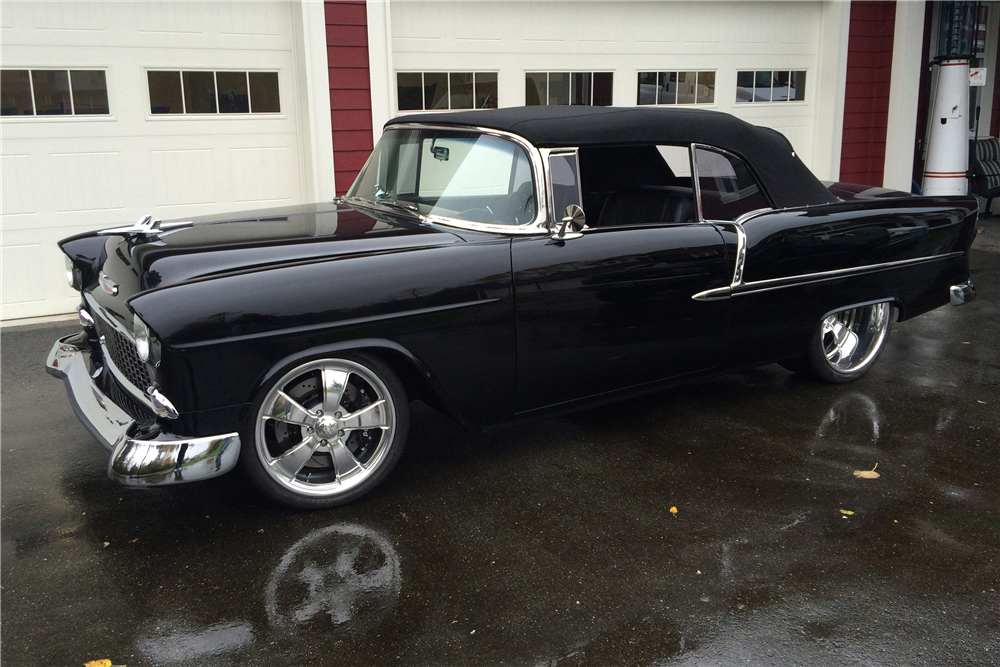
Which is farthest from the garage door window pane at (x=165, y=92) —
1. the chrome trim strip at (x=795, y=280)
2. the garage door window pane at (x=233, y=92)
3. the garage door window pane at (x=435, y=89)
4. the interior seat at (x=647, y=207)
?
the chrome trim strip at (x=795, y=280)

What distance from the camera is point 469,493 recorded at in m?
3.60

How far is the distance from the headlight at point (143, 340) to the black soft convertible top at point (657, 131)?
71.4 inches

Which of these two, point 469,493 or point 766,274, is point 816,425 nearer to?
point 766,274

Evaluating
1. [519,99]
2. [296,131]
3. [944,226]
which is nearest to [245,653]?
[944,226]

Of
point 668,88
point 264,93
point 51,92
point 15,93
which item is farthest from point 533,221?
point 668,88

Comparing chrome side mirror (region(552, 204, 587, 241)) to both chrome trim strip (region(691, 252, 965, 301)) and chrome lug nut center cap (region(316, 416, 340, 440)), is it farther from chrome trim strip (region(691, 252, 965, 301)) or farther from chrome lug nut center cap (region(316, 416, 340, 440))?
chrome lug nut center cap (region(316, 416, 340, 440))

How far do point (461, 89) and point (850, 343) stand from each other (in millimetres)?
4676

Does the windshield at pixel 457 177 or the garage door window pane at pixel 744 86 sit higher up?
the garage door window pane at pixel 744 86

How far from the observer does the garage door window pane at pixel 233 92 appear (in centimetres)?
727

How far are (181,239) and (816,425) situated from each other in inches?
129

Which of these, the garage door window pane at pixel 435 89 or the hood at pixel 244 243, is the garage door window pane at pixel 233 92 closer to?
the garage door window pane at pixel 435 89

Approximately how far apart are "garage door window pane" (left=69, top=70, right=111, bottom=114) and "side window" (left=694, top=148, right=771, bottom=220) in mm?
5110

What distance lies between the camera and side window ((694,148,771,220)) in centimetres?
Result: 424

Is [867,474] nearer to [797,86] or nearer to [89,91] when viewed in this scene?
[89,91]
